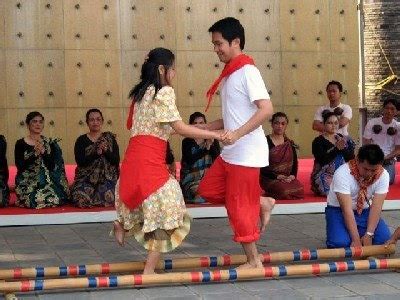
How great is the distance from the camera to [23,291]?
441cm

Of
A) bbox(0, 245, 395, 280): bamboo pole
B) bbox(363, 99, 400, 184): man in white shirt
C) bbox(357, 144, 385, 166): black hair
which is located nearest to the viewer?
bbox(0, 245, 395, 280): bamboo pole

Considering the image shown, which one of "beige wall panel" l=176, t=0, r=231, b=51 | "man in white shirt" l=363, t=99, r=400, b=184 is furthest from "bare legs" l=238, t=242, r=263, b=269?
"beige wall panel" l=176, t=0, r=231, b=51

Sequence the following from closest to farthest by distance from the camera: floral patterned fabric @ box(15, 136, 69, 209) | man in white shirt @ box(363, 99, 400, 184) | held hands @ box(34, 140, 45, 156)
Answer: floral patterned fabric @ box(15, 136, 69, 209) < held hands @ box(34, 140, 45, 156) < man in white shirt @ box(363, 99, 400, 184)

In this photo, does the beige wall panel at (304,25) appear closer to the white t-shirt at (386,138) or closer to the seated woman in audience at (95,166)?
the white t-shirt at (386,138)

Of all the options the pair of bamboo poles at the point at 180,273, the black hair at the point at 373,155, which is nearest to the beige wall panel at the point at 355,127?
the black hair at the point at 373,155

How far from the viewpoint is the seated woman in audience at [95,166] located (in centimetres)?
862

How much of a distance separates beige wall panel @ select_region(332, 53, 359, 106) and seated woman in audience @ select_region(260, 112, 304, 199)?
4.00 metres

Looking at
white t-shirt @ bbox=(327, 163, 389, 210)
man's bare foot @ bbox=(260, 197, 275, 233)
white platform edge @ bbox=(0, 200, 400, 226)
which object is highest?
white t-shirt @ bbox=(327, 163, 389, 210)

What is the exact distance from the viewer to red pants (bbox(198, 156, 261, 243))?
5059 mm

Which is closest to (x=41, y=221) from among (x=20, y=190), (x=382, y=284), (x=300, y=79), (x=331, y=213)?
(x=20, y=190)

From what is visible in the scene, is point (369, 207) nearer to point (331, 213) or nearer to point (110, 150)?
point (331, 213)

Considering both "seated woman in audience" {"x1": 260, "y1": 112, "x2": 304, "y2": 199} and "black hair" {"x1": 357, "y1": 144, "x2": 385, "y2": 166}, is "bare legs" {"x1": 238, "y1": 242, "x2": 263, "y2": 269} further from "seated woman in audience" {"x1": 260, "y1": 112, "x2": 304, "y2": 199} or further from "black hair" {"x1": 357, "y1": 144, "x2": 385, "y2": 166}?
"seated woman in audience" {"x1": 260, "y1": 112, "x2": 304, "y2": 199}

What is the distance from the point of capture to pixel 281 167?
9000 mm

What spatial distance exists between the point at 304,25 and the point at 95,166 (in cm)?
528
